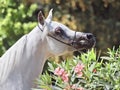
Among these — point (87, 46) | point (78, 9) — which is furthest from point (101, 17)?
point (87, 46)

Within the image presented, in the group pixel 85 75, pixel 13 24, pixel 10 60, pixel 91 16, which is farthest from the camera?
pixel 91 16

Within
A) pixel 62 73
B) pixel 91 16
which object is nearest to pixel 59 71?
pixel 62 73

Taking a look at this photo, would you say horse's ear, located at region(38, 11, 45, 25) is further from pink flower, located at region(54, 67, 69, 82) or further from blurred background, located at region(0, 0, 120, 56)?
blurred background, located at region(0, 0, 120, 56)

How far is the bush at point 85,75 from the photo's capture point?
461cm

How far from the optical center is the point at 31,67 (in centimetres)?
506

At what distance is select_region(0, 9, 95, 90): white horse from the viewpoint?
197 inches

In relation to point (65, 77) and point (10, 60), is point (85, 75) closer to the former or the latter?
point (65, 77)

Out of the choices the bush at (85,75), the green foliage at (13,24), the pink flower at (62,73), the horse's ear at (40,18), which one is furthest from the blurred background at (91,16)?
the pink flower at (62,73)

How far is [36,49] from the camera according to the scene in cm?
505

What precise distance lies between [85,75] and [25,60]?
1.73ft

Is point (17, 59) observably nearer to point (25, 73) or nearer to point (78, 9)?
point (25, 73)

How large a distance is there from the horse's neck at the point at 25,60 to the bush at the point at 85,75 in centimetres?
13

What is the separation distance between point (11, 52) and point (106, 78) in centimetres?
78

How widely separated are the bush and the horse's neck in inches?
5.1
